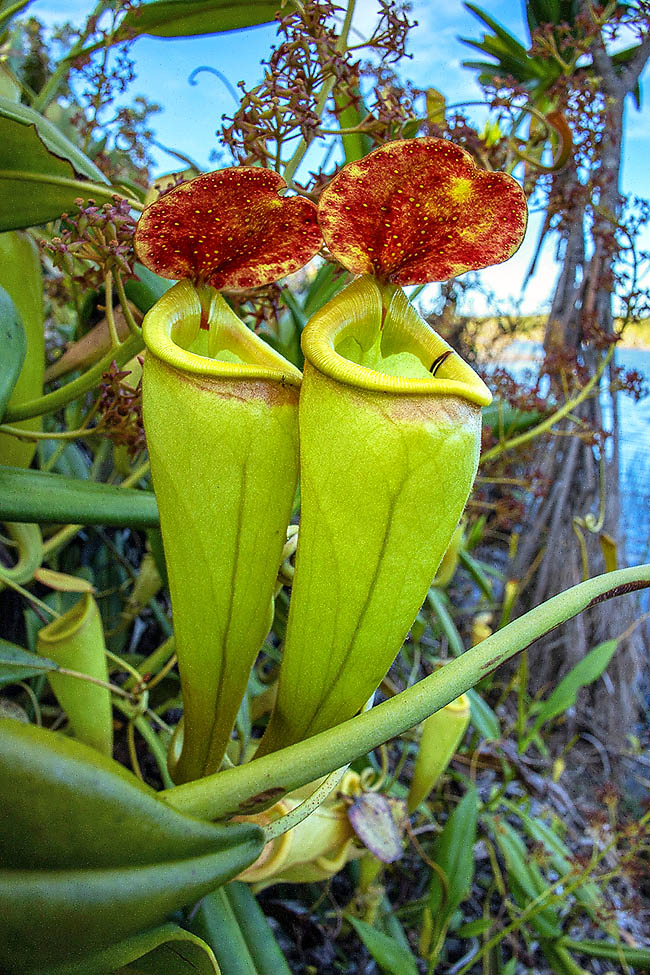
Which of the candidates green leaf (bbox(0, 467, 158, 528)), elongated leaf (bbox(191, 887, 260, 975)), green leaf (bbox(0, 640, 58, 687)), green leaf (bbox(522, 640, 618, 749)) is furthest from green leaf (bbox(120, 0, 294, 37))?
green leaf (bbox(522, 640, 618, 749))

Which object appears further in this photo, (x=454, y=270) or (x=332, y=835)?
(x=332, y=835)

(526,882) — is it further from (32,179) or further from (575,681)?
(32,179)

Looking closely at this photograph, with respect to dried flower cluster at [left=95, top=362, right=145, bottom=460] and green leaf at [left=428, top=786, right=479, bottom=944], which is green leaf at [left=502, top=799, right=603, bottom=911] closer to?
green leaf at [left=428, top=786, right=479, bottom=944]

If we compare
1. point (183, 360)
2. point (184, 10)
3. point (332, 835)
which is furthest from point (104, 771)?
point (184, 10)

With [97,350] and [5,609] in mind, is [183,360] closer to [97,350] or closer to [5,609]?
[97,350]

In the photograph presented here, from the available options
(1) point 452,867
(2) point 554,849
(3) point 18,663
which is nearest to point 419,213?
(3) point 18,663
